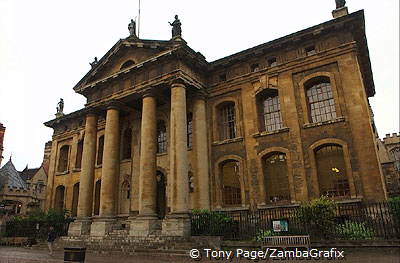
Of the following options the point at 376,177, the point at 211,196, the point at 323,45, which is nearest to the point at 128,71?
the point at 211,196

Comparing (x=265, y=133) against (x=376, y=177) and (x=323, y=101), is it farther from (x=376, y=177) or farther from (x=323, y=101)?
(x=376, y=177)

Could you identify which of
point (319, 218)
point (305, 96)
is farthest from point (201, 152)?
point (319, 218)

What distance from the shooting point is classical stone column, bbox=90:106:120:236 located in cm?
1877

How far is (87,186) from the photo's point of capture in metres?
21.2

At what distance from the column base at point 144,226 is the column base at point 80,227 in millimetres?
4846

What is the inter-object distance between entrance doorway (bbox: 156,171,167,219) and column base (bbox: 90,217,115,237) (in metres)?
3.43

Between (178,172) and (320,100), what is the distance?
908 cm

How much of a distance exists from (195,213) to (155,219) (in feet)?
7.44

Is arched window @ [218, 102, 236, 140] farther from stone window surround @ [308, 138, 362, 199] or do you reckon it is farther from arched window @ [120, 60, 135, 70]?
arched window @ [120, 60, 135, 70]

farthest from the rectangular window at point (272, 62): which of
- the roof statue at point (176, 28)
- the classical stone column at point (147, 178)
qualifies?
the classical stone column at point (147, 178)

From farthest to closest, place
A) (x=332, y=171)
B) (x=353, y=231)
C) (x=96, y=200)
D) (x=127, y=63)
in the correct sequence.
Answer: (x=96, y=200)
(x=127, y=63)
(x=332, y=171)
(x=353, y=231)

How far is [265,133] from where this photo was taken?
18.5m

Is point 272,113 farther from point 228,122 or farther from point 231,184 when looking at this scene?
point 231,184

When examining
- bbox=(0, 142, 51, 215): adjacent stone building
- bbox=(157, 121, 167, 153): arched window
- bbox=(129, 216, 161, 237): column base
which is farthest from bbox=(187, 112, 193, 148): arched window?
bbox=(0, 142, 51, 215): adjacent stone building
